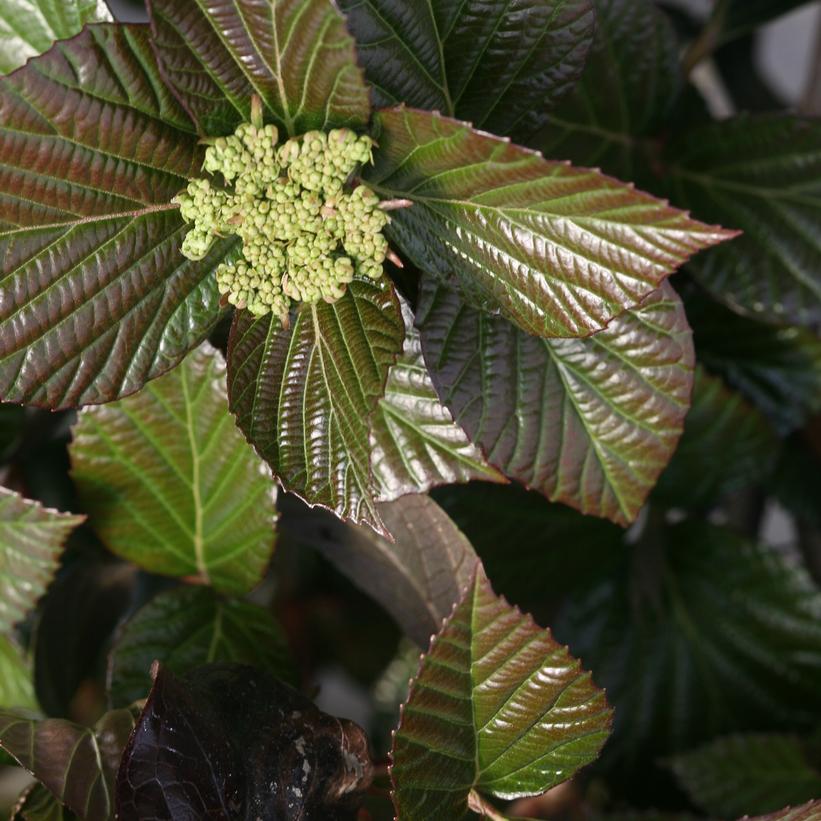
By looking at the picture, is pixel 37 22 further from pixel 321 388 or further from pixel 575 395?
pixel 575 395

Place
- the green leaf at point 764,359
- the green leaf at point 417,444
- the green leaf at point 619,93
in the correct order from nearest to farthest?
the green leaf at point 417,444, the green leaf at point 619,93, the green leaf at point 764,359

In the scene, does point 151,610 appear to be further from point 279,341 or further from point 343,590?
point 343,590

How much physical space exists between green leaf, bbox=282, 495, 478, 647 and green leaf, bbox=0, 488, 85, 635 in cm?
14

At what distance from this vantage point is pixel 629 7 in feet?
2.07

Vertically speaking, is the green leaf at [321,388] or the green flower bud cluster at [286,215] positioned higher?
the green flower bud cluster at [286,215]

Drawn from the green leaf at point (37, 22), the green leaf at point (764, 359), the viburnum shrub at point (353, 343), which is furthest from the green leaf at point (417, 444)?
the green leaf at point (764, 359)

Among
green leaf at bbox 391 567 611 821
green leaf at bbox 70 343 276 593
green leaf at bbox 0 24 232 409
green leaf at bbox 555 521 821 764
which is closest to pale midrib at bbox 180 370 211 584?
green leaf at bbox 70 343 276 593

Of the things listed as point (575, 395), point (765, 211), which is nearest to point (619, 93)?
point (765, 211)

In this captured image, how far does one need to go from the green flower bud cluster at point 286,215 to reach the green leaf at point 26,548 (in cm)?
21

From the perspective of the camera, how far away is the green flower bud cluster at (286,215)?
17.1 inches

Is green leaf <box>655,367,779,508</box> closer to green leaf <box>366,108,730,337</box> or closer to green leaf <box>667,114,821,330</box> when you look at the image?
green leaf <box>667,114,821,330</box>

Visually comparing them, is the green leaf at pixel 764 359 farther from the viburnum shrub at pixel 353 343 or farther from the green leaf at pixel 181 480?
the green leaf at pixel 181 480

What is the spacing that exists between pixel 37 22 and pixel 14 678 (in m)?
0.43

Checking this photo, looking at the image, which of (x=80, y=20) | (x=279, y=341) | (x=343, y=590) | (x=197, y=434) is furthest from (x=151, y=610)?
(x=343, y=590)
